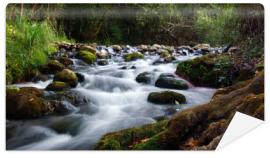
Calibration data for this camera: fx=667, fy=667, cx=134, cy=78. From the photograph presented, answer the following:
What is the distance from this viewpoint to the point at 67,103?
4.53 meters

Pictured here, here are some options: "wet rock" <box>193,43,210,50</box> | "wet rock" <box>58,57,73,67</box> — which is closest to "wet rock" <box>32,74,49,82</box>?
"wet rock" <box>58,57,73,67</box>

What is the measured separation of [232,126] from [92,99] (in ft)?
3.15

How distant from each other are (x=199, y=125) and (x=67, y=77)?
0.95m

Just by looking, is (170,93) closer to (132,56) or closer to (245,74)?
(132,56)

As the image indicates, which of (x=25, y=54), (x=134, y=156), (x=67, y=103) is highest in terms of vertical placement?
(x=25, y=54)

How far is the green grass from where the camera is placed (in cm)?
450

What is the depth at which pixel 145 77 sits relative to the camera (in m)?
4.55

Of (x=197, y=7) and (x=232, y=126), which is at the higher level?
(x=197, y=7)

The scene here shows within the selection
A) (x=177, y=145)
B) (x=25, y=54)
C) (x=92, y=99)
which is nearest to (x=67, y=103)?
(x=92, y=99)

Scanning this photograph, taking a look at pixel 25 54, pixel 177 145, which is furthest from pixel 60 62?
pixel 177 145

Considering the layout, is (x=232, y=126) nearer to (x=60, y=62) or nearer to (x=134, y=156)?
(x=134, y=156)

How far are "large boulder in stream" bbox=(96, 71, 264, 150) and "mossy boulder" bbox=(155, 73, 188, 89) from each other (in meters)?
0.19

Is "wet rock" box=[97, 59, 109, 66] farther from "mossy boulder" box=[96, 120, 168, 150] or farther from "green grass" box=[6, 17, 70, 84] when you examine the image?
"mossy boulder" box=[96, 120, 168, 150]

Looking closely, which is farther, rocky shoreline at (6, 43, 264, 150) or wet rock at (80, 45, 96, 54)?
wet rock at (80, 45, 96, 54)
